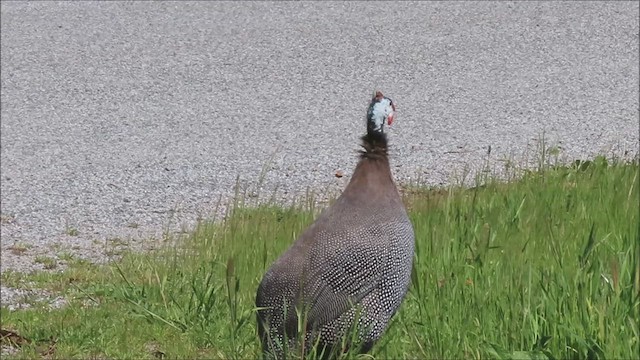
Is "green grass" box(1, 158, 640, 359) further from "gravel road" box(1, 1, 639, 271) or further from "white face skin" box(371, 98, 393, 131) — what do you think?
"gravel road" box(1, 1, 639, 271)

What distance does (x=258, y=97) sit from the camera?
393 inches

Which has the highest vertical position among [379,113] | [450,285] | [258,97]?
[258,97]

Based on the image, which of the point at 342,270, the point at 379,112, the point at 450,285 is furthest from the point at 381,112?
the point at 450,285

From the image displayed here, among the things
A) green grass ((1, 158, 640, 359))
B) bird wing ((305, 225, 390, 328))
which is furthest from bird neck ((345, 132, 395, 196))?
green grass ((1, 158, 640, 359))

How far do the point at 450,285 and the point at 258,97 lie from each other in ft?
18.9

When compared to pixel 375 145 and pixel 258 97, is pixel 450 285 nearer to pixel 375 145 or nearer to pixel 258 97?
pixel 375 145

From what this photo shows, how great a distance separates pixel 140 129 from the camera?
30.0 feet

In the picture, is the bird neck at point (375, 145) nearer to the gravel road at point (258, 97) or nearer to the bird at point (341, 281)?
the bird at point (341, 281)

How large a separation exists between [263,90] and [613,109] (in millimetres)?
2884

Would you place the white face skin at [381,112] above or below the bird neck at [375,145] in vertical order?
above

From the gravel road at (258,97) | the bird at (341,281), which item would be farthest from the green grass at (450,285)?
the gravel road at (258,97)

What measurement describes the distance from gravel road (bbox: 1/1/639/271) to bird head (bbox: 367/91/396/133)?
2856 millimetres

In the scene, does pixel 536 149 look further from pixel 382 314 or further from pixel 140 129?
pixel 382 314

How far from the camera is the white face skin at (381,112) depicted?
12.9ft
